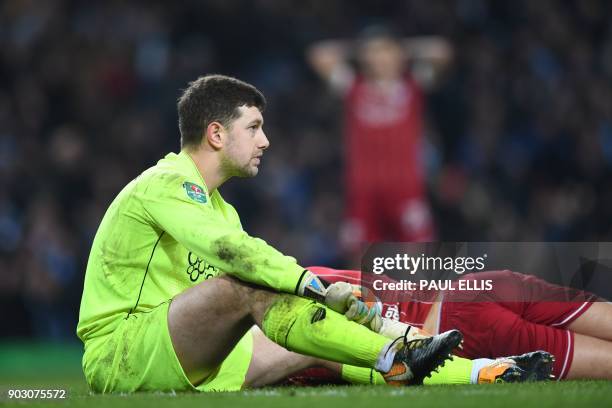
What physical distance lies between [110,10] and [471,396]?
10.2 meters

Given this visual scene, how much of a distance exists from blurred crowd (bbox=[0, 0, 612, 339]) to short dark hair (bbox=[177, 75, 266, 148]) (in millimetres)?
6272

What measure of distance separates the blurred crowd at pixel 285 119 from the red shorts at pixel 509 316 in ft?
18.3

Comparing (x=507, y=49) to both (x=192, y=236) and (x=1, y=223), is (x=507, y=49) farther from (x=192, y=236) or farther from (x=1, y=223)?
(x=192, y=236)

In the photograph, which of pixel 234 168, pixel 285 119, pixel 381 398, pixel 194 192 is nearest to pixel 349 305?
pixel 381 398

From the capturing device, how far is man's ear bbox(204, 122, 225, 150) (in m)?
4.43

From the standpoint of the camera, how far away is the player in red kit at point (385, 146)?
10.0m

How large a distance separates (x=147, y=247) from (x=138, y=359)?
0.44 m

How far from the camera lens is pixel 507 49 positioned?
40.0ft

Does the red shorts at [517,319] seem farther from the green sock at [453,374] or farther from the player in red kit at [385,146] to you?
the player in red kit at [385,146]

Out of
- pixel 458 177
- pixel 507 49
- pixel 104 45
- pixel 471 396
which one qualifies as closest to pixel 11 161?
pixel 104 45

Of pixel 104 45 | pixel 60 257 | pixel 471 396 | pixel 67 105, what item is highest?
pixel 104 45

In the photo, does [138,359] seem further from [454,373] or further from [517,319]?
[517,319]

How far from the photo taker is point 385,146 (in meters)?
10.1

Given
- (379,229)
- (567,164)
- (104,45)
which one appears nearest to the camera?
(379,229)
